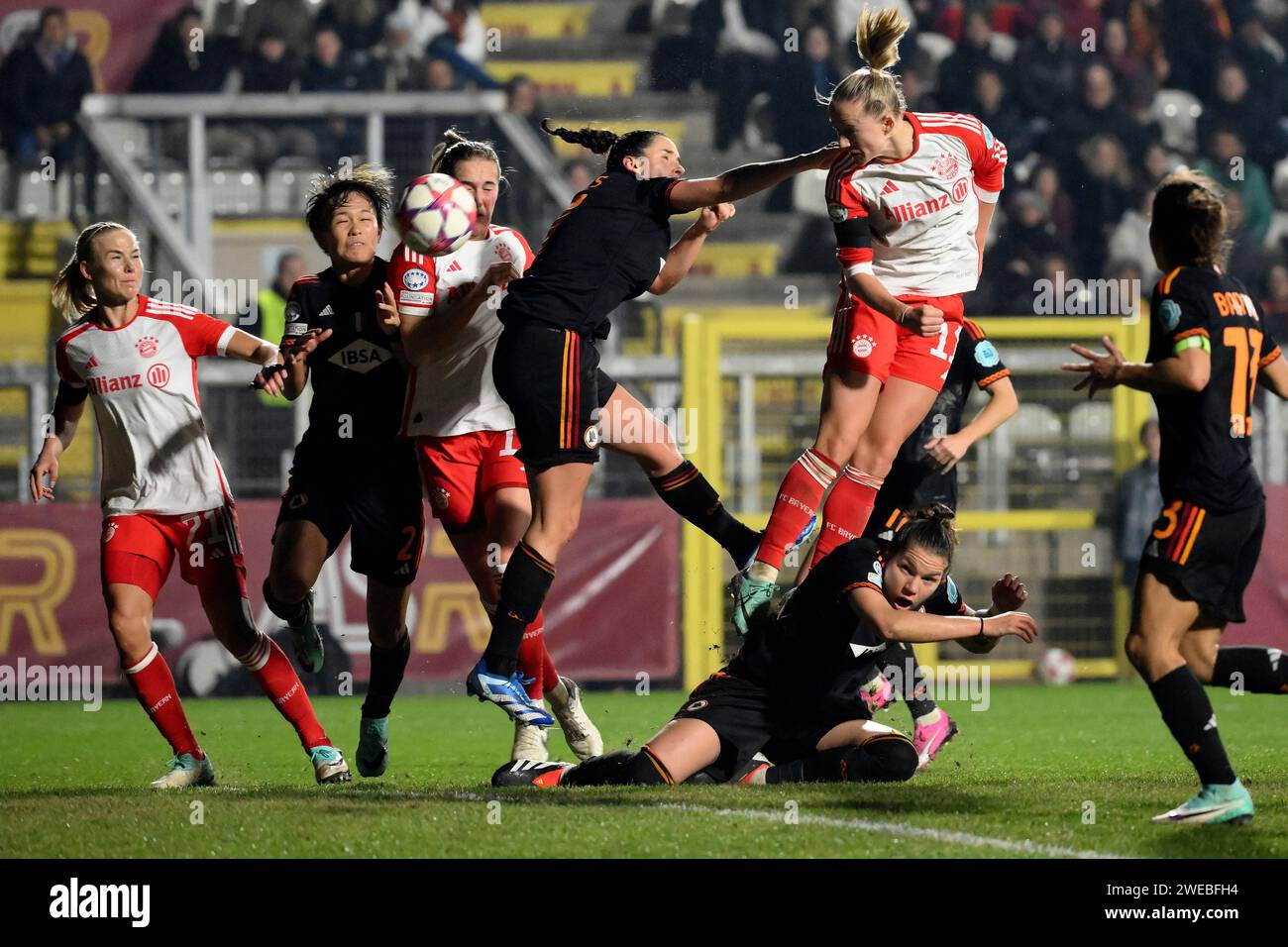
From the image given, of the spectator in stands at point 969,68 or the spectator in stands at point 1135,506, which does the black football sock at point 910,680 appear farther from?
the spectator in stands at point 969,68

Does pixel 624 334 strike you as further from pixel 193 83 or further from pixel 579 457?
pixel 579 457

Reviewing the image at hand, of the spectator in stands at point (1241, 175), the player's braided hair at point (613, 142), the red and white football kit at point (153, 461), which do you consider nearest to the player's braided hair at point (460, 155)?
the player's braided hair at point (613, 142)

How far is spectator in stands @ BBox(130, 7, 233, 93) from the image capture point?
1441 cm

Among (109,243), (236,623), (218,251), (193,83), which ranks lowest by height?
(236,623)

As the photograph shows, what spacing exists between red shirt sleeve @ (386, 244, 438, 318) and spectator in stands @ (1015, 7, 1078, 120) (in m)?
9.38

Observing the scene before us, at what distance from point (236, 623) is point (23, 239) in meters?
8.78

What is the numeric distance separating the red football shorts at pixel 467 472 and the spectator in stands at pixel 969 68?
8657 millimetres

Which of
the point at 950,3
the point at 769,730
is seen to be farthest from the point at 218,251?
the point at 769,730

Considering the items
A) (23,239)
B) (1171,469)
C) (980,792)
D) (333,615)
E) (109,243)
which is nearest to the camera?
(1171,469)

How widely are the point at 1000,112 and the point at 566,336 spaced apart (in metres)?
9.38

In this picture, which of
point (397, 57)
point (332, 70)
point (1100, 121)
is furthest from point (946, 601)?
point (397, 57)

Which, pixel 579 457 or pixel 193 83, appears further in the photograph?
pixel 193 83

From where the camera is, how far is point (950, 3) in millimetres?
15391
